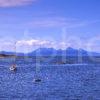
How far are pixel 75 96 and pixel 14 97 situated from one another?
27.7 ft

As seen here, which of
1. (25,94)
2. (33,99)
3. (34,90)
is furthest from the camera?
(34,90)

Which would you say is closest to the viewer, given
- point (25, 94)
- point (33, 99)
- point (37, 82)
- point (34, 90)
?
point (33, 99)

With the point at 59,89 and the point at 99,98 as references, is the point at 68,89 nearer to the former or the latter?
the point at 59,89

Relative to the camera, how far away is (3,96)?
5450cm

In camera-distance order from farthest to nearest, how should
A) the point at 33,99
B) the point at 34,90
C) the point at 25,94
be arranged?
the point at 34,90 → the point at 25,94 → the point at 33,99

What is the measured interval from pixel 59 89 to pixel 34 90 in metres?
3.89

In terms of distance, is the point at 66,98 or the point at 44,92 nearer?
the point at 66,98

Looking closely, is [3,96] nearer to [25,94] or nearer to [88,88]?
[25,94]

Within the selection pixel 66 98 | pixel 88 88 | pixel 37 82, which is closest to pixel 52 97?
pixel 66 98

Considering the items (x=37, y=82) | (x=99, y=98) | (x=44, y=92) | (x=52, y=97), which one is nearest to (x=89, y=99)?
(x=99, y=98)

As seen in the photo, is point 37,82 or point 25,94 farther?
point 37,82

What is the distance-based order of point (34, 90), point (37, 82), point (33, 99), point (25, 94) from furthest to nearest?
point (37, 82) < point (34, 90) < point (25, 94) < point (33, 99)

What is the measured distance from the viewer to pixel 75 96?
2169 inches

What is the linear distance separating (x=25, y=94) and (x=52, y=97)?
5.03 meters
